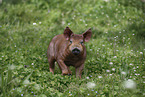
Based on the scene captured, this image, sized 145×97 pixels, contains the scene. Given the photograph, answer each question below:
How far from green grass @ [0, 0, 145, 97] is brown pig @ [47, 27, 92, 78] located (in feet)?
0.97

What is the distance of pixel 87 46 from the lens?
24.9 ft

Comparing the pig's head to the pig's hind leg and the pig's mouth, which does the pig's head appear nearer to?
the pig's mouth

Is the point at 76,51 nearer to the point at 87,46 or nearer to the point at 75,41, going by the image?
the point at 75,41

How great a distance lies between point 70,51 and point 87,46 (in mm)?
2240

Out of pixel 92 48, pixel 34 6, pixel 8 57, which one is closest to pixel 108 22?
pixel 92 48

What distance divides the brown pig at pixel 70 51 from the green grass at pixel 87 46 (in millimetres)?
297

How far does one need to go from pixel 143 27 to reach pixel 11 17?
197 inches

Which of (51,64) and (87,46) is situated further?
(87,46)

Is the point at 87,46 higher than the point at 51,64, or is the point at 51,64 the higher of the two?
the point at 87,46

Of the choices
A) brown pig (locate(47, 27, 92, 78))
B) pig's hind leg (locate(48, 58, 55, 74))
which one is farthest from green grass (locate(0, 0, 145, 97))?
brown pig (locate(47, 27, 92, 78))

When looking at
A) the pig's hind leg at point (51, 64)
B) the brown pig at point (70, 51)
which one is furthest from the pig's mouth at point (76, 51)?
the pig's hind leg at point (51, 64)

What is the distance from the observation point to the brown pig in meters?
5.32

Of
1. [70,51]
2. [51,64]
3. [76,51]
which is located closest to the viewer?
[76,51]

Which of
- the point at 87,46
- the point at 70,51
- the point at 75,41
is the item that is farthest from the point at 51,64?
the point at 87,46
